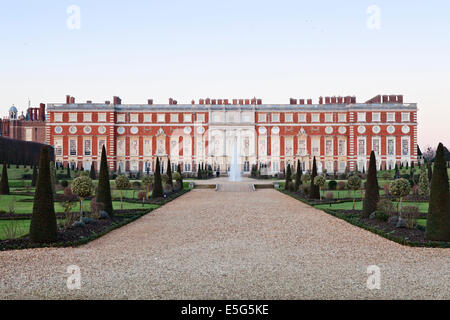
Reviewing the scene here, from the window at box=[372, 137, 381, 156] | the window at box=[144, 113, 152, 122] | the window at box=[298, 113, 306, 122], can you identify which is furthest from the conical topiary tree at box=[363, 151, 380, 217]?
the window at box=[144, 113, 152, 122]

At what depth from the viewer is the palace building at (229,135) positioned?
156ft

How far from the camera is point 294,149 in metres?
48.9

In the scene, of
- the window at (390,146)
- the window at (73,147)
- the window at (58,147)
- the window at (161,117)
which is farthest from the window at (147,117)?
the window at (390,146)

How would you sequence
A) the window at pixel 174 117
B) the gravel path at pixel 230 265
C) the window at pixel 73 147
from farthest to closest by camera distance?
the window at pixel 174 117
the window at pixel 73 147
the gravel path at pixel 230 265

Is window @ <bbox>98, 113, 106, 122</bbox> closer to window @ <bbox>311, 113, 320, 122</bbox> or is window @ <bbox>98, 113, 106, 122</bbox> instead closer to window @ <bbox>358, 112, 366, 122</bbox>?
window @ <bbox>311, 113, 320, 122</bbox>

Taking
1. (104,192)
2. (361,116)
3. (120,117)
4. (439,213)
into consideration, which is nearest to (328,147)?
(361,116)

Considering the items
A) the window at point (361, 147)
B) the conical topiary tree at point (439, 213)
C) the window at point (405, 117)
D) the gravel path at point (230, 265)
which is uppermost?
the window at point (405, 117)

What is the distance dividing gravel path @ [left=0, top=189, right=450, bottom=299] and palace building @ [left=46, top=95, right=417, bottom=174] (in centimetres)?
3792

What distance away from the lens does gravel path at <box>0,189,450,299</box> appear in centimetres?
539

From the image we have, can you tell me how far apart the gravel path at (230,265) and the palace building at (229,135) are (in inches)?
1493

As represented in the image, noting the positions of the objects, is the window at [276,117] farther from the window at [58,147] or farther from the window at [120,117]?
the window at [58,147]

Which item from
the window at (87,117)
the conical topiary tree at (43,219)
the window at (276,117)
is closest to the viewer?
the conical topiary tree at (43,219)

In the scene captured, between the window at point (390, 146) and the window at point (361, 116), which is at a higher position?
the window at point (361, 116)
